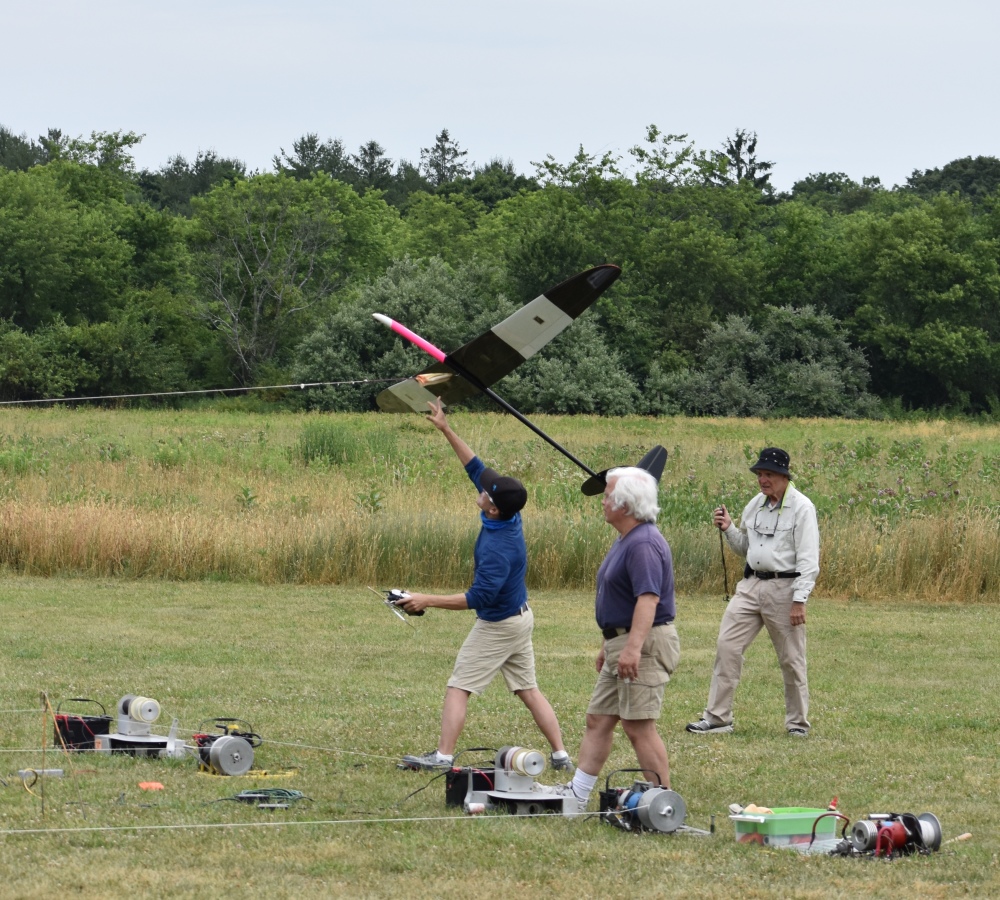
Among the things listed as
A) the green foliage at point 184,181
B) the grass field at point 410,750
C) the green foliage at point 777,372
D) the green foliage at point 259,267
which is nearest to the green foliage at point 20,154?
the green foliage at point 184,181

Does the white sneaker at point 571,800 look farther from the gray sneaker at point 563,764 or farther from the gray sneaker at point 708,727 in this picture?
the gray sneaker at point 708,727

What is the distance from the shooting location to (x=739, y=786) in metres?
7.16

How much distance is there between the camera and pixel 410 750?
25.8 ft

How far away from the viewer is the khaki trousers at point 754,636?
345 inches

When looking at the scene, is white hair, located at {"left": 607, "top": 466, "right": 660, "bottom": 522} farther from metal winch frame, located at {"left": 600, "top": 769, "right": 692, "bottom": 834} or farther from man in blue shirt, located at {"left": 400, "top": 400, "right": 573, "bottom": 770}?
metal winch frame, located at {"left": 600, "top": 769, "right": 692, "bottom": 834}

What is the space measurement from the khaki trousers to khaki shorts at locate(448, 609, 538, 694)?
1.93m

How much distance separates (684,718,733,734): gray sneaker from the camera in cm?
872

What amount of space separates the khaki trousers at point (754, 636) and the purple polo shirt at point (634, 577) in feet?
8.38

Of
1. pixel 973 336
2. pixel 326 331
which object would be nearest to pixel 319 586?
pixel 326 331

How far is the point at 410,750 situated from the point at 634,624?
7.51ft

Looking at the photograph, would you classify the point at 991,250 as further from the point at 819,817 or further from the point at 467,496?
the point at 819,817

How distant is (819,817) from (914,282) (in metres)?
55.5

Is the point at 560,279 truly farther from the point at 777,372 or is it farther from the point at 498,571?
the point at 498,571

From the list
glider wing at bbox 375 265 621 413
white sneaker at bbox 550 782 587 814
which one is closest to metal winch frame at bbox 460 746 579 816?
white sneaker at bbox 550 782 587 814
